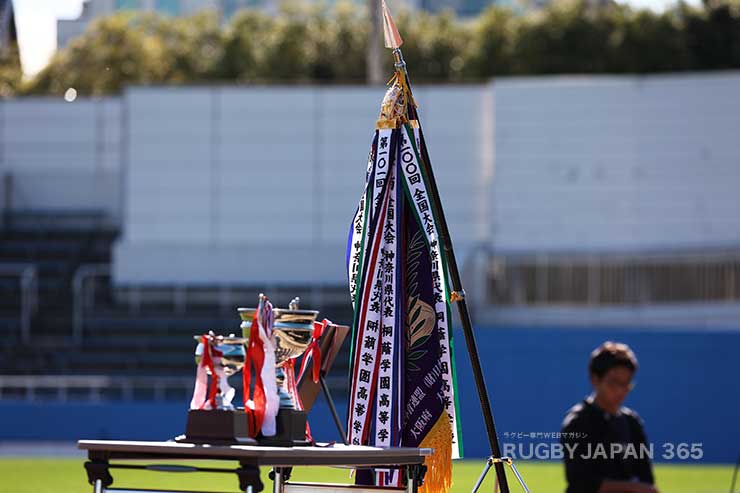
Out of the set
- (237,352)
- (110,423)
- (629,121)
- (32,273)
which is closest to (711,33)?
(629,121)

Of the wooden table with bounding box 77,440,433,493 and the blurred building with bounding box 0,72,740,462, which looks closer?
the wooden table with bounding box 77,440,433,493

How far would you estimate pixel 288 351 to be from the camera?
5.07 metres

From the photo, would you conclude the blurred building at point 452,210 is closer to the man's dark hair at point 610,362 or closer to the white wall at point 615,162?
the white wall at point 615,162

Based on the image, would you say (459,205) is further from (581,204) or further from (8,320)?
(8,320)

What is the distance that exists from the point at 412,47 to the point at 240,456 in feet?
111

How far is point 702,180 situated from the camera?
79.8 ft

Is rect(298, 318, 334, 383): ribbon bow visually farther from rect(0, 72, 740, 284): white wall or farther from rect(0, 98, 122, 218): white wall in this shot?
rect(0, 98, 122, 218): white wall

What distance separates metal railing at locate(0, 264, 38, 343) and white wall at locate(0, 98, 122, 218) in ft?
9.00

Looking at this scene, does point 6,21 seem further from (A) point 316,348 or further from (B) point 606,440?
(B) point 606,440

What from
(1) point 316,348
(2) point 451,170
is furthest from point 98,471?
(2) point 451,170

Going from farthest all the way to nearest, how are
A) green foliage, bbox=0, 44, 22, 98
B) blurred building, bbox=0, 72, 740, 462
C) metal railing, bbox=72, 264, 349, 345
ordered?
green foliage, bbox=0, 44, 22, 98 < blurred building, bbox=0, 72, 740, 462 < metal railing, bbox=72, 264, 349, 345

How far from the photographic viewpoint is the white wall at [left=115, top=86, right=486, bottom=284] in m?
24.9

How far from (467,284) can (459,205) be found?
4.59 feet

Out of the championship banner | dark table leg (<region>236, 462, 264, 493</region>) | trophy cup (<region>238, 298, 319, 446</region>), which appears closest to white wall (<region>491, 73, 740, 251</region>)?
the championship banner
